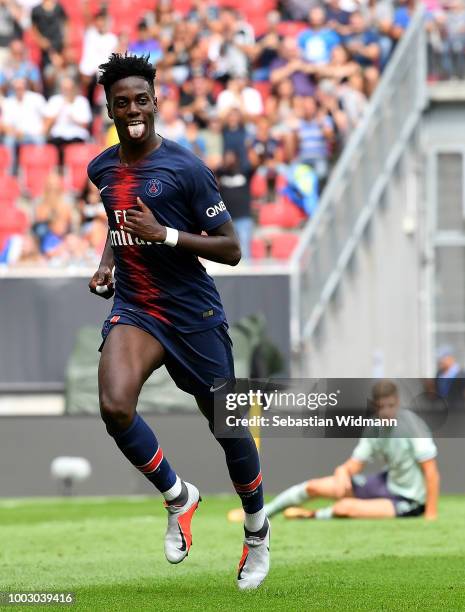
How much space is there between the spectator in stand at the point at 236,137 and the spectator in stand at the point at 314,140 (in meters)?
0.76

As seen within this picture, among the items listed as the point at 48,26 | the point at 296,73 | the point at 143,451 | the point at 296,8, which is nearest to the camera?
the point at 143,451

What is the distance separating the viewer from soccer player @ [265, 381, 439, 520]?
11.5 m

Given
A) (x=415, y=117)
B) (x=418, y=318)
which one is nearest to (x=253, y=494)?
(x=418, y=318)

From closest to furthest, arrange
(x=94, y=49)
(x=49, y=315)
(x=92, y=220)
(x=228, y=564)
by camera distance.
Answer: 1. (x=228, y=564)
2. (x=49, y=315)
3. (x=92, y=220)
4. (x=94, y=49)

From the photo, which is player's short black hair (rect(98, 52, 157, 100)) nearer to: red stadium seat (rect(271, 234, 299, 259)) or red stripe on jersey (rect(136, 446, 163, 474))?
red stripe on jersey (rect(136, 446, 163, 474))

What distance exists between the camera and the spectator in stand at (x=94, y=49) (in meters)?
20.8

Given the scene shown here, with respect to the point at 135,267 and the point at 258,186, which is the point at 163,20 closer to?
the point at 258,186

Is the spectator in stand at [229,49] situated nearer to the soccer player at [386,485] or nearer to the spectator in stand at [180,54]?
the spectator in stand at [180,54]

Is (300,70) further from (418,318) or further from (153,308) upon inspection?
(153,308)

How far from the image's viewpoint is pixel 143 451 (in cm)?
688

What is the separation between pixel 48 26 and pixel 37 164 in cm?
264

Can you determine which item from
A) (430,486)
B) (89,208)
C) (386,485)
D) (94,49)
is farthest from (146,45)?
(430,486)

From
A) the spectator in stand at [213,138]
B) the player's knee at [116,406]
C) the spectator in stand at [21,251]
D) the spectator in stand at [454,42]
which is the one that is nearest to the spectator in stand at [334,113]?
the spectator in stand at [213,138]

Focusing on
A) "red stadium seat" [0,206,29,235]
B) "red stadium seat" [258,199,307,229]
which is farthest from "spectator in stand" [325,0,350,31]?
"red stadium seat" [0,206,29,235]
